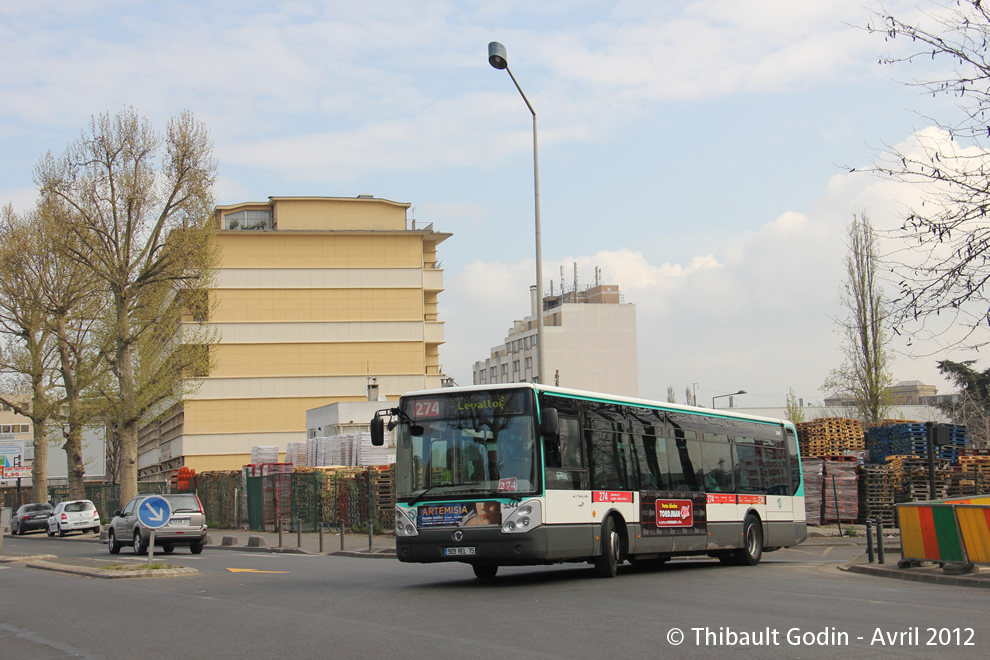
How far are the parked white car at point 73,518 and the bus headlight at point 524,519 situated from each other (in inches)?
1416

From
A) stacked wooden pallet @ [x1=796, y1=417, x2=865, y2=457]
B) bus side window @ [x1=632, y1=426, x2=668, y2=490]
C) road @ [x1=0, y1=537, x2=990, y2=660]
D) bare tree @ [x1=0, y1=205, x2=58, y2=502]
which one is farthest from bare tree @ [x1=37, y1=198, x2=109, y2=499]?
bus side window @ [x1=632, y1=426, x2=668, y2=490]

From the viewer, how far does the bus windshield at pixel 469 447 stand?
14.3 metres

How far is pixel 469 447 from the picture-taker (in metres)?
14.6

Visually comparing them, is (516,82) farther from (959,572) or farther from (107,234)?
(107,234)

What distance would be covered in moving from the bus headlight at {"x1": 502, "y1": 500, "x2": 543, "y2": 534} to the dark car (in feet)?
134

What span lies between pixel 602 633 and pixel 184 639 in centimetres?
406

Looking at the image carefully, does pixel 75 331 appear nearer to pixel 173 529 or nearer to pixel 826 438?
pixel 173 529

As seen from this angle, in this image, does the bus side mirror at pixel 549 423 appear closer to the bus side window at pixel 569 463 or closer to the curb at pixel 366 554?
the bus side window at pixel 569 463

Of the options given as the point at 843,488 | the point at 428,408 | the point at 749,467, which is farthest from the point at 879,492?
the point at 428,408

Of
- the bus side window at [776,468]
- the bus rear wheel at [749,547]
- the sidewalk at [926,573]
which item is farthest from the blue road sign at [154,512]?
the sidewalk at [926,573]

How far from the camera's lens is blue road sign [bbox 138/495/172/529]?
17250mm

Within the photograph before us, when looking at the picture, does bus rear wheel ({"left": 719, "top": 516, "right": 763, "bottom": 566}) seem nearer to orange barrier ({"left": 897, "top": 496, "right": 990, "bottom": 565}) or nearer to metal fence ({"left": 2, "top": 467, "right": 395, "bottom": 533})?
orange barrier ({"left": 897, "top": 496, "right": 990, "bottom": 565})

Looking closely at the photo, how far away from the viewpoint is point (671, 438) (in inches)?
705

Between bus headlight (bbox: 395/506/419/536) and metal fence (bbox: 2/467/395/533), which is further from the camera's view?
metal fence (bbox: 2/467/395/533)
